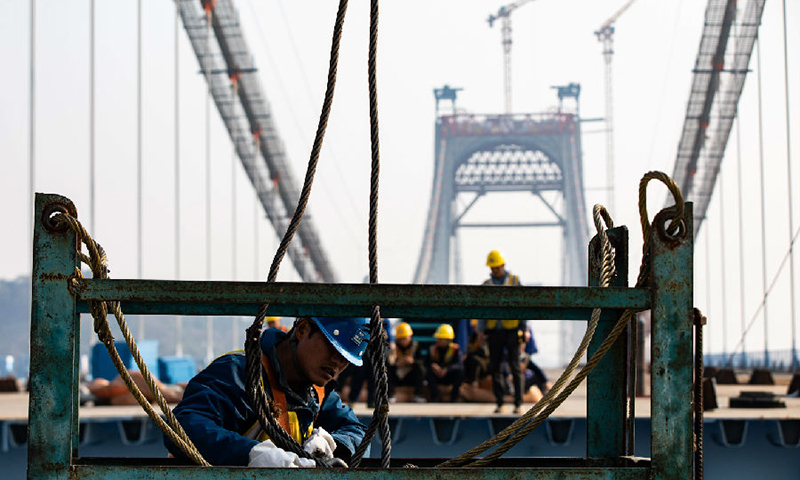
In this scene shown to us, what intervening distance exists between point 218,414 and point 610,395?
45.5 inches

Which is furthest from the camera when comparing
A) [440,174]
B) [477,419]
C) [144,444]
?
[440,174]

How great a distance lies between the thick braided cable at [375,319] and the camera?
271 cm

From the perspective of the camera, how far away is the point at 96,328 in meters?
2.36

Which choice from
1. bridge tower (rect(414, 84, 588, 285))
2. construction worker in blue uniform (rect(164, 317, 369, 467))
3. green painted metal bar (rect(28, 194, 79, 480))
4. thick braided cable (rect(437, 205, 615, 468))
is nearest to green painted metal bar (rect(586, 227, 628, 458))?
thick braided cable (rect(437, 205, 615, 468))

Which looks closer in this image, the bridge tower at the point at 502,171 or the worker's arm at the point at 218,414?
the worker's arm at the point at 218,414

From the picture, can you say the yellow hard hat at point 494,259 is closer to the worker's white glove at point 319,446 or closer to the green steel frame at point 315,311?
the worker's white glove at point 319,446

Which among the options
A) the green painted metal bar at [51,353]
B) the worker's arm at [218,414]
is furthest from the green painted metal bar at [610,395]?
the green painted metal bar at [51,353]

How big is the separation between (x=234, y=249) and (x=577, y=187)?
44.0 m

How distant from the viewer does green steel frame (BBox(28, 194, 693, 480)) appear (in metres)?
2.27

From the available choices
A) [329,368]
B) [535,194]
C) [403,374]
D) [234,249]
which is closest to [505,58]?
[535,194]

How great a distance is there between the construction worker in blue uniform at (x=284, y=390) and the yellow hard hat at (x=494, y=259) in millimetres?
5568

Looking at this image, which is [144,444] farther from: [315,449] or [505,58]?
[505,58]

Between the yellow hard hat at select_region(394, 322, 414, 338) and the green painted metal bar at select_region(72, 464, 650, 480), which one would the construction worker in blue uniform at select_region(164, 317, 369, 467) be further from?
the yellow hard hat at select_region(394, 322, 414, 338)

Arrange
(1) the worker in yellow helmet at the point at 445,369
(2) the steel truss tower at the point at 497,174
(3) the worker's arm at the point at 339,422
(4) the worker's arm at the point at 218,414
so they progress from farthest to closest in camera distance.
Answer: (2) the steel truss tower at the point at 497,174 → (1) the worker in yellow helmet at the point at 445,369 → (3) the worker's arm at the point at 339,422 → (4) the worker's arm at the point at 218,414
